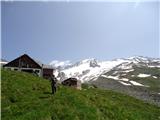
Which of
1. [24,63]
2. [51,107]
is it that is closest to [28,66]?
[24,63]

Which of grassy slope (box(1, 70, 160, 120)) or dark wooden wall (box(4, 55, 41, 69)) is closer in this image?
grassy slope (box(1, 70, 160, 120))

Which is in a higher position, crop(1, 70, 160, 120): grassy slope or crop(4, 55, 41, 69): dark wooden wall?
crop(4, 55, 41, 69): dark wooden wall

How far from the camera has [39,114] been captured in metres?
26.6

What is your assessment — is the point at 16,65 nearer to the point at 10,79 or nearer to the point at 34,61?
the point at 34,61

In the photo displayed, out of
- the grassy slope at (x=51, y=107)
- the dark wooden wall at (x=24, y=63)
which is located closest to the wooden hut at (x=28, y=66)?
the dark wooden wall at (x=24, y=63)

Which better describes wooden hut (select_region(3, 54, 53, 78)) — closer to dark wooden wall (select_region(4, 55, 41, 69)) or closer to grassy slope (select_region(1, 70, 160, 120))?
dark wooden wall (select_region(4, 55, 41, 69))

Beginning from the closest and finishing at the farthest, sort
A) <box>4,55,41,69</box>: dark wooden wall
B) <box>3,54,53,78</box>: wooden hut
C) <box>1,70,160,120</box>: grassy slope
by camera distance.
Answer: <box>1,70,160,120</box>: grassy slope → <box>3,54,53,78</box>: wooden hut → <box>4,55,41,69</box>: dark wooden wall

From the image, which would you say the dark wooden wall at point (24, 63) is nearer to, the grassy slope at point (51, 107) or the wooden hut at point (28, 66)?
the wooden hut at point (28, 66)

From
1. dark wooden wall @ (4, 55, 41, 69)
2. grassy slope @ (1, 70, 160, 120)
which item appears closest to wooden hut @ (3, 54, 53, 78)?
dark wooden wall @ (4, 55, 41, 69)

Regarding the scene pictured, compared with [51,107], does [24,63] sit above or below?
above

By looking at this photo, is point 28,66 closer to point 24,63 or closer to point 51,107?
point 24,63

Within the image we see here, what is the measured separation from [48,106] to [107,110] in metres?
6.61

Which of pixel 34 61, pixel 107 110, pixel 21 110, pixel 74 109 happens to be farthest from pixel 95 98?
pixel 34 61

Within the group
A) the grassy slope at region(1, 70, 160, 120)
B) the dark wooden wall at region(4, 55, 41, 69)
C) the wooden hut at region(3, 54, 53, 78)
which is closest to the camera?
the grassy slope at region(1, 70, 160, 120)
